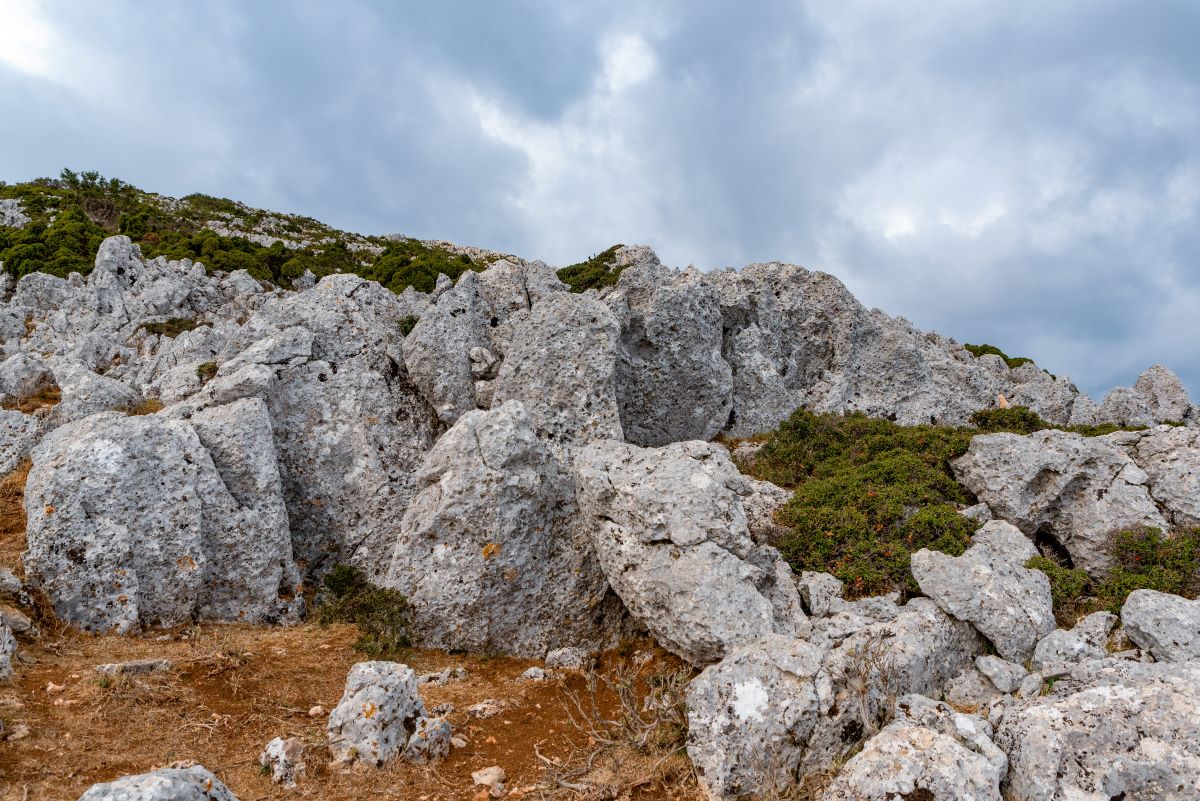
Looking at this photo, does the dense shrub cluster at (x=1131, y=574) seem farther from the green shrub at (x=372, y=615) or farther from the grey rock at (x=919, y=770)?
the green shrub at (x=372, y=615)

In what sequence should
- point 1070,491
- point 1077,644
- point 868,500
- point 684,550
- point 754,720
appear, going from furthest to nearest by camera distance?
point 868,500
point 1070,491
point 684,550
point 1077,644
point 754,720

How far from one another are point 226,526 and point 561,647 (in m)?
6.51

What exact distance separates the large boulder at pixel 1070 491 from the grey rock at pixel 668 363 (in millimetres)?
7440

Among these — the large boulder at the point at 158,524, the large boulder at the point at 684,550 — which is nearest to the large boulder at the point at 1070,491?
the large boulder at the point at 684,550

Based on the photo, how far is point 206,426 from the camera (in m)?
12.6

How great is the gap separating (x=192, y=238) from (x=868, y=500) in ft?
161

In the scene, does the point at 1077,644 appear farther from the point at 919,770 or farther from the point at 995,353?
the point at 995,353

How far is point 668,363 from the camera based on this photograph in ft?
59.7

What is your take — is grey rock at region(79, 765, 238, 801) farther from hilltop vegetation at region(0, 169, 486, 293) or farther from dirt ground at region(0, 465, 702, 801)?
hilltop vegetation at region(0, 169, 486, 293)

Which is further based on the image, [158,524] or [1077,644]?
[158,524]

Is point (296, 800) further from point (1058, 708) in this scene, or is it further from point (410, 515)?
point (1058, 708)

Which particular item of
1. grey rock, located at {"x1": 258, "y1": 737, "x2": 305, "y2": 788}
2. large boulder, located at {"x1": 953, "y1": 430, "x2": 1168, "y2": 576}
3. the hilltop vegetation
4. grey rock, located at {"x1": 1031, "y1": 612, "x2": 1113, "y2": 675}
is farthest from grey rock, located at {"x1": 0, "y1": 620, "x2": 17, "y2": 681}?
the hilltop vegetation

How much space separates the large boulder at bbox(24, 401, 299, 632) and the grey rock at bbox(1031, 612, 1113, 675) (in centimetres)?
1277

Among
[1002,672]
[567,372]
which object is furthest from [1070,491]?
[567,372]
